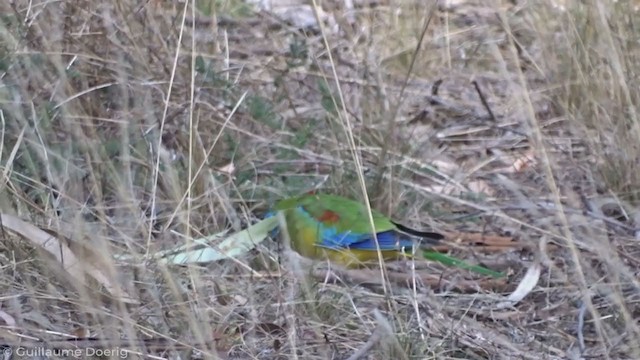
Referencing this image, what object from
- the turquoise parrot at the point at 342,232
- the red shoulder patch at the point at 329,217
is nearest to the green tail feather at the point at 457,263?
the turquoise parrot at the point at 342,232

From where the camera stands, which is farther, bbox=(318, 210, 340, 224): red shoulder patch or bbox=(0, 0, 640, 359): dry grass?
bbox=(318, 210, 340, 224): red shoulder patch

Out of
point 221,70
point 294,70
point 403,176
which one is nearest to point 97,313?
point 403,176

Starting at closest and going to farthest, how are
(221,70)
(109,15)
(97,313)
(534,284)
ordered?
(97,313) → (534,284) → (109,15) → (221,70)

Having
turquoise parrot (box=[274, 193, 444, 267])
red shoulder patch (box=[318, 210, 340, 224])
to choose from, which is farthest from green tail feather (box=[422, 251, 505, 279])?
red shoulder patch (box=[318, 210, 340, 224])

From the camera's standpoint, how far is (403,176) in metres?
2.95

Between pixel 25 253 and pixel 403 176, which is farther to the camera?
pixel 403 176

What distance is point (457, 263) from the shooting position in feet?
8.21

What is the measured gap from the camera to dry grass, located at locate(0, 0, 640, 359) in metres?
2.12

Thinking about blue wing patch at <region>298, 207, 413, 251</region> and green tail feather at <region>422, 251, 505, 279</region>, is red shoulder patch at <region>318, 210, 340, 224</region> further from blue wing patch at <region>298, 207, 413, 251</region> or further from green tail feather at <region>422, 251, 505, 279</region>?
green tail feather at <region>422, 251, 505, 279</region>

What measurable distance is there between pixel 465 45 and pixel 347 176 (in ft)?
4.49

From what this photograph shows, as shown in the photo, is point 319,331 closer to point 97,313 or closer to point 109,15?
point 97,313

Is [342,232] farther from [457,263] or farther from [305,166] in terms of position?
[305,166]

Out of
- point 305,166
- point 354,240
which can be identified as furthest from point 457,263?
point 305,166

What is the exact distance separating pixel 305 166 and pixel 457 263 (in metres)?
0.72
